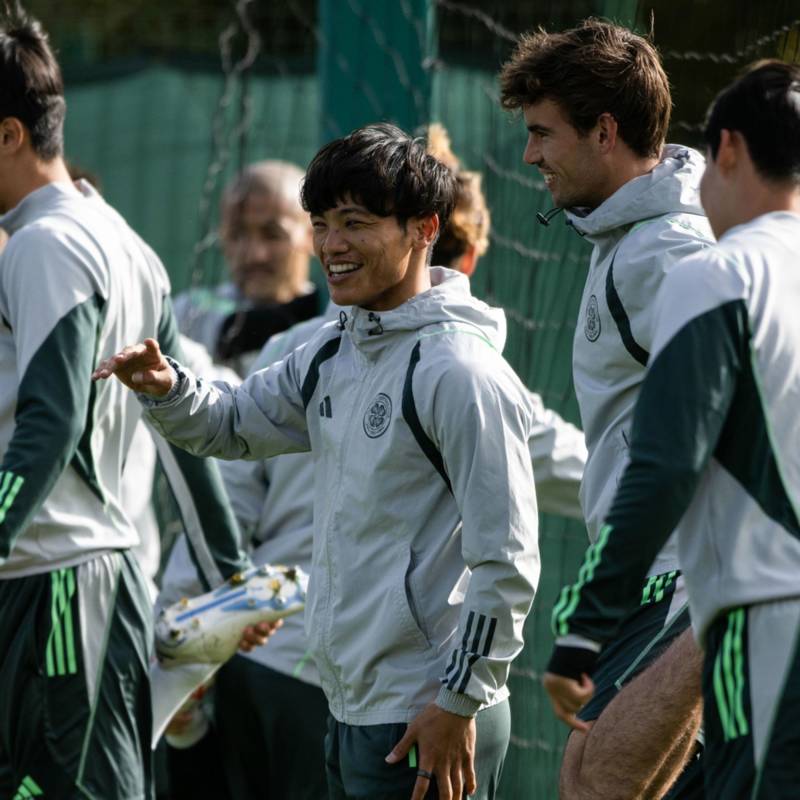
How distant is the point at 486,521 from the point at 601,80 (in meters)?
0.93

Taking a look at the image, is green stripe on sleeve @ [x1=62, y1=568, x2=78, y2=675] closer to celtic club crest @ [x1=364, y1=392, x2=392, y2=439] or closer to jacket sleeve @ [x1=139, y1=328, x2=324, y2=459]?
jacket sleeve @ [x1=139, y1=328, x2=324, y2=459]

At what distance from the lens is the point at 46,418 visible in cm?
357

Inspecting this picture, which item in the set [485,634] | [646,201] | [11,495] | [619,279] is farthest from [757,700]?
[11,495]

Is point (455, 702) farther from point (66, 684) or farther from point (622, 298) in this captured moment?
point (66, 684)

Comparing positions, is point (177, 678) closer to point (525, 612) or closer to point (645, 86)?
point (525, 612)

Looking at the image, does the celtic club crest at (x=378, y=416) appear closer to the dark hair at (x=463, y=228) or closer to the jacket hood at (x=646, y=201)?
the jacket hood at (x=646, y=201)

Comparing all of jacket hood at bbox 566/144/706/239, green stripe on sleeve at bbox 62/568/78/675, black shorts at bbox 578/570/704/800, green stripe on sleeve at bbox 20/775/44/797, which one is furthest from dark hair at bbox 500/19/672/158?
green stripe on sleeve at bbox 20/775/44/797

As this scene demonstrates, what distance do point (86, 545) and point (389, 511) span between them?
96 centimetres

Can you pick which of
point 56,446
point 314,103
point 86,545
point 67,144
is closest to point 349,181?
point 56,446

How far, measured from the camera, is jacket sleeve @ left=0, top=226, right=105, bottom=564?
11.6ft

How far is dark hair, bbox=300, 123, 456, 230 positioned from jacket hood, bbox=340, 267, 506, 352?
0.18 meters

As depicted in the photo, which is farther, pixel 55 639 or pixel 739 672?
pixel 55 639

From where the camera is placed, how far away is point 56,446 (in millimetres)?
3582

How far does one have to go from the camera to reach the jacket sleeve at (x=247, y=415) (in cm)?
340
